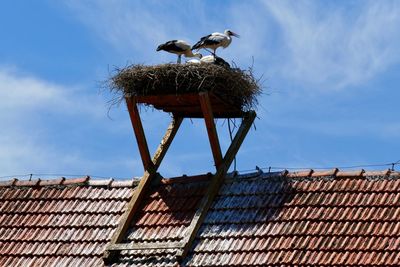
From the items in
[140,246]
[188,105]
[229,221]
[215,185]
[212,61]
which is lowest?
[140,246]

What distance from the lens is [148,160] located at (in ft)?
60.6

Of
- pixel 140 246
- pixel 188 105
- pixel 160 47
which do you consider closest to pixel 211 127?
pixel 188 105

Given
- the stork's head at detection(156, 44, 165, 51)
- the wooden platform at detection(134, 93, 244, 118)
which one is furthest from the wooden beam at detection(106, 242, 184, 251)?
the stork's head at detection(156, 44, 165, 51)

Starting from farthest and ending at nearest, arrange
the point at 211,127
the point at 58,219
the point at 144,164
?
1. the point at 144,164
2. the point at 58,219
3. the point at 211,127

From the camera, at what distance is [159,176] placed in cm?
1853

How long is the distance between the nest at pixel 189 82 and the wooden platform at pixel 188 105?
0.17 ft

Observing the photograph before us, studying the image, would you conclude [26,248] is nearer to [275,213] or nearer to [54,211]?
[54,211]

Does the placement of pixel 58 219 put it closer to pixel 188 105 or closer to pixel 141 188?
pixel 141 188

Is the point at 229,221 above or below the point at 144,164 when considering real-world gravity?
below

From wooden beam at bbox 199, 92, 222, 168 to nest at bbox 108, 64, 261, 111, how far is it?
13 cm

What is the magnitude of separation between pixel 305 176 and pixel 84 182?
304 centimetres

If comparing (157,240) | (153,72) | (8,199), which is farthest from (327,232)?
(8,199)

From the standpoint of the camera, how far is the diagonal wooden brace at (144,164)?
57.6 ft

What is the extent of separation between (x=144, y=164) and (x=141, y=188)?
416 millimetres
